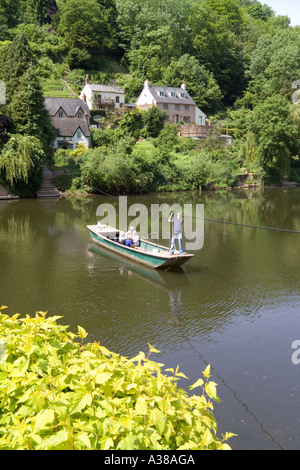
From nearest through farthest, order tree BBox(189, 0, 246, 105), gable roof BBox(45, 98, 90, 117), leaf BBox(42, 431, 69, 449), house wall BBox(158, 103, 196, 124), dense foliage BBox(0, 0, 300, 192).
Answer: leaf BBox(42, 431, 69, 449), dense foliage BBox(0, 0, 300, 192), gable roof BBox(45, 98, 90, 117), house wall BBox(158, 103, 196, 124), tree BBox(189, 0, 246, 105)

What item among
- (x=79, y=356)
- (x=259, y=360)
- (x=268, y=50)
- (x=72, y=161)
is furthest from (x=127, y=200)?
(x=268, y=50)

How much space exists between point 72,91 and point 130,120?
59.7 feet

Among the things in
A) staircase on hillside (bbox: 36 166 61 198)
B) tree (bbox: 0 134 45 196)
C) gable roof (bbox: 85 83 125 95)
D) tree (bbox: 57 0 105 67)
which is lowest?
staircase on hillside (bbox: 36 166 61 198)

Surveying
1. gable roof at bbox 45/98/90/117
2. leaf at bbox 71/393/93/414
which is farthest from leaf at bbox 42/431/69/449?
gable roof at bbox 45/98/90/117

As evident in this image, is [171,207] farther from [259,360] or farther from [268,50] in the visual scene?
[268,50]

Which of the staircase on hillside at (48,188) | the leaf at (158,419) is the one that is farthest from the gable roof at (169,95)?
the leaf at (158,419)

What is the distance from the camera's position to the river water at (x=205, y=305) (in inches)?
354

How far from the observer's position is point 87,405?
3867 millimetres

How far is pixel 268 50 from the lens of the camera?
86375mm

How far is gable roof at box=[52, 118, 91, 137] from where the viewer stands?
2078 inches

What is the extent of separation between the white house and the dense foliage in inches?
209

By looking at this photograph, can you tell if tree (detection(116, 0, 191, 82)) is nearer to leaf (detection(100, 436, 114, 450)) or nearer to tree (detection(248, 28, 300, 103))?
tree (detection(248, 28, 300, 103))

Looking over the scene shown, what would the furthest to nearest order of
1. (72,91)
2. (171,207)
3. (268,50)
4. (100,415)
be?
1. (268,50)
2. (72,91)
3. (171,207)
4. (100,415)

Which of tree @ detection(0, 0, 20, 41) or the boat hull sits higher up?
tree @ detection(0, 0, 20, 41)
